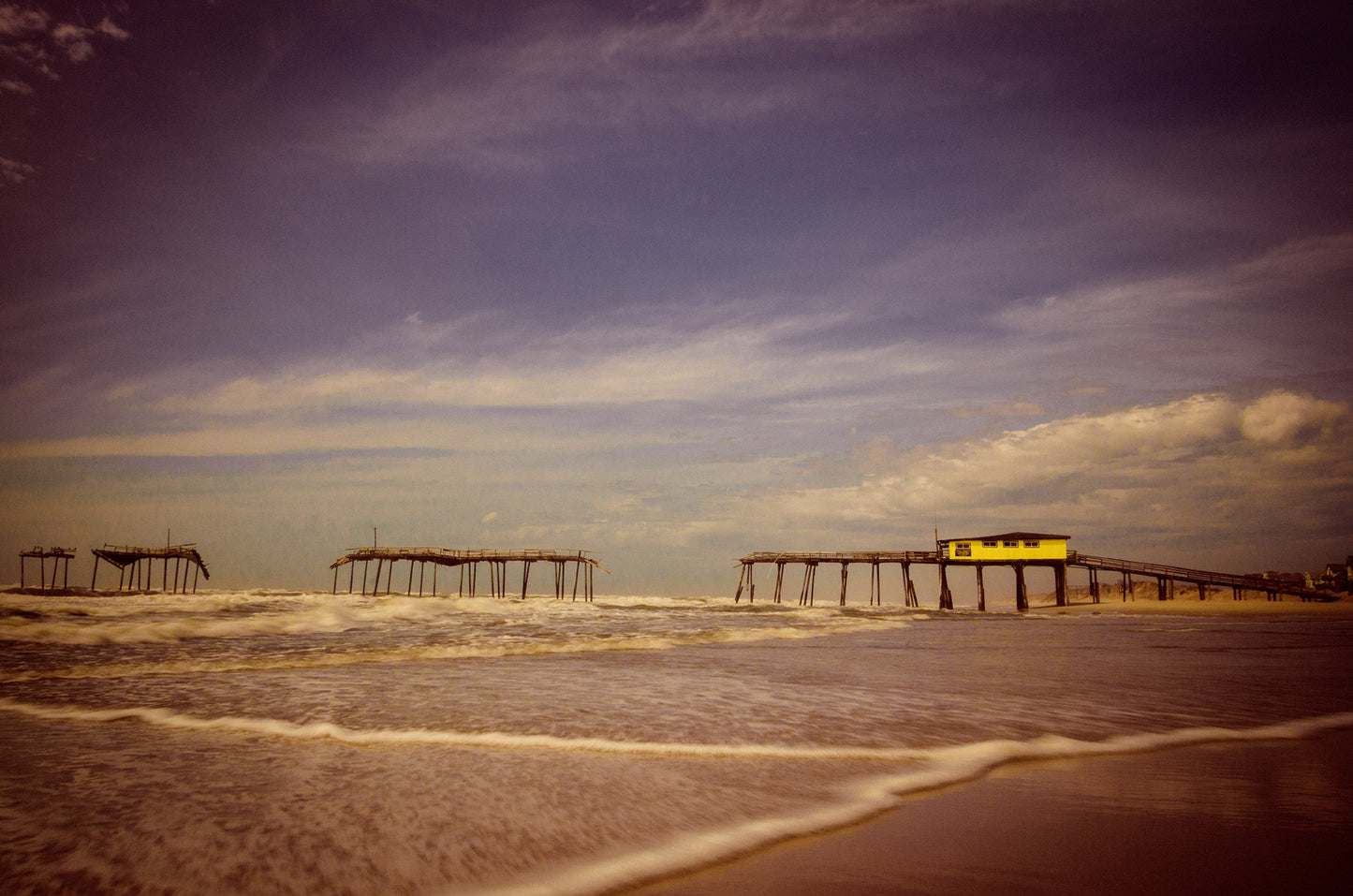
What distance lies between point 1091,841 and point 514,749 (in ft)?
10.4

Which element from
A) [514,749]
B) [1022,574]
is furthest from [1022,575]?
[514,749]

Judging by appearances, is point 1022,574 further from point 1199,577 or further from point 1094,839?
point 1094,839

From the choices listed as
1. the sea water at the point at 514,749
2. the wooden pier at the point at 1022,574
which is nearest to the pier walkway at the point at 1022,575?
the wooden pier at the point at 1022,574

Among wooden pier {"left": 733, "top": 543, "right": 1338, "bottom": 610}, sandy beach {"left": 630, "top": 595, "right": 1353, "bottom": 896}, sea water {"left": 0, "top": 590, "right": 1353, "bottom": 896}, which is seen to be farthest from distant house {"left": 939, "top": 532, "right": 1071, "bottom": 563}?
sandy beach {"left": 630, "top": 595, "right": 1353, "bottom": 896}

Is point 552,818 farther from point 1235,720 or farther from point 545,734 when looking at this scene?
point 1235,720

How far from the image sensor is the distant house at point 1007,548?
158ft

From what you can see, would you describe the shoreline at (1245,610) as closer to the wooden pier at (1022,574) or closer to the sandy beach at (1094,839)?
the wooden pier at (1022,574)

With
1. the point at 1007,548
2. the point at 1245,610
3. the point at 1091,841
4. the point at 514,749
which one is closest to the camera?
the point at 1091,841

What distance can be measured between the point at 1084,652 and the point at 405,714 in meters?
11.0

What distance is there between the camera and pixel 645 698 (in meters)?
6.14

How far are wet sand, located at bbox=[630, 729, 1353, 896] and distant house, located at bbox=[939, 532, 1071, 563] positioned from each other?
50.5 m

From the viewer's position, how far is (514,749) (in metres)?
4.27

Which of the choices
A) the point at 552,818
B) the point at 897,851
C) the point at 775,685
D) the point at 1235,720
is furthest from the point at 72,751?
the point at 1235,720

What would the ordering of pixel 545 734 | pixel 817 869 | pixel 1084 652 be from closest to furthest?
pixel 817 869 → pixel 545 734 → pixel 1084 652
